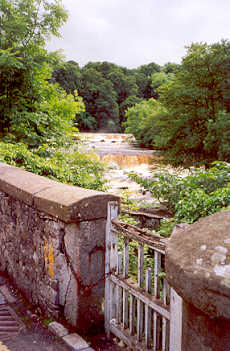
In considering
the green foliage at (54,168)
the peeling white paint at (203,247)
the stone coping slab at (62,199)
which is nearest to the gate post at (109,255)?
the stone coping slab at (62,199)

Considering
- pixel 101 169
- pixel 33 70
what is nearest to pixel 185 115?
pixel 33 70

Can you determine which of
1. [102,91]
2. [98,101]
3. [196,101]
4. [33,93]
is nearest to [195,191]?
[33,93]

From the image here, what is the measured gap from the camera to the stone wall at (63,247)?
104 inches

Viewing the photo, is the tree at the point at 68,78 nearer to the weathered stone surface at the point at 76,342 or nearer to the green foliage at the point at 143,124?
the green foliage at the point at 143,124

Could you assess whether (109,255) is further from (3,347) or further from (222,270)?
(222,270)

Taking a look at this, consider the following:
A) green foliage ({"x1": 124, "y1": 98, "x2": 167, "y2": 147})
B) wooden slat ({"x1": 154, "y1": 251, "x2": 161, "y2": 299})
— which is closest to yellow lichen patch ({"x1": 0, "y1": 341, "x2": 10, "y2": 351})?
wooden slat ({"x1": 154, "y1": 251, "x2": 161, "y2": 299})

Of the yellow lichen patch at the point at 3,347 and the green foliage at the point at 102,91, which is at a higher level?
the green foliage at the point at 102,91

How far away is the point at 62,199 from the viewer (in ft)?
8.96

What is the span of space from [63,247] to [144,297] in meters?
0.82

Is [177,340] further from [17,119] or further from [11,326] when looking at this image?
[17,119]

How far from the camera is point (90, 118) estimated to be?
224 ft

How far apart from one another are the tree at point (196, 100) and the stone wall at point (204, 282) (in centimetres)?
1545

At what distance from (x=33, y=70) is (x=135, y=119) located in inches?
1388

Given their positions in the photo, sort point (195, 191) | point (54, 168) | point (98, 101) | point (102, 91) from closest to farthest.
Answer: point (195, 191) < point (54, 168) < point (98, 101) < point (102, 91)
